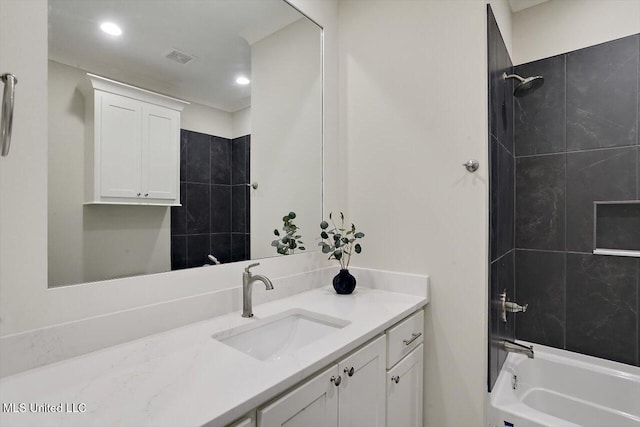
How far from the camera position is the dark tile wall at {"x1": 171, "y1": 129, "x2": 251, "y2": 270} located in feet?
4.05

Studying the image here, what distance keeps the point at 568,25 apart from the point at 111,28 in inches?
97.6

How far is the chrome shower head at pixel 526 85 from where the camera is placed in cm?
207

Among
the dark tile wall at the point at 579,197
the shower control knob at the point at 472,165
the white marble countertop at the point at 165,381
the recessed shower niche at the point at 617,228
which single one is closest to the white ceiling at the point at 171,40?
the white marble countertop at the point at 165,381

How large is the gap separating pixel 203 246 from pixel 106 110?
1.89 feet

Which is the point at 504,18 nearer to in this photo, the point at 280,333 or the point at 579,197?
the point at 579,197

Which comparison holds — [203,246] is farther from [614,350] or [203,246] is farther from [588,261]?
[614,350]

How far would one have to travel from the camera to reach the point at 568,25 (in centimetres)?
198

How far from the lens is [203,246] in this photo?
1291 mm

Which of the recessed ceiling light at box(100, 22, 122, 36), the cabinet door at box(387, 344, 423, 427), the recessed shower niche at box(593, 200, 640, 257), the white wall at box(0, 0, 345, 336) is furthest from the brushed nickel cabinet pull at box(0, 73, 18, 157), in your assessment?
the recessed shower niche at box(593, 200, 640, 257)

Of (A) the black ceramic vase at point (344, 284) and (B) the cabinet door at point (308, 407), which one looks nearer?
(B) the cabinet door at point (308, 407)

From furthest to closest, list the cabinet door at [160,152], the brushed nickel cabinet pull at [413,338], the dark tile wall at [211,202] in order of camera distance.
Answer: the brushed nickel cabinet pull at [413,338], the dark tile wall at [211,202], the cabinet door at [160,152]

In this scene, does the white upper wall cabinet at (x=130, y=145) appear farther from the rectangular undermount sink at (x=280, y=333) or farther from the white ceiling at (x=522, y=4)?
the white ceiling at (x=522, y=4)

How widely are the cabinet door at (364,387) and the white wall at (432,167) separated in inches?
18.5

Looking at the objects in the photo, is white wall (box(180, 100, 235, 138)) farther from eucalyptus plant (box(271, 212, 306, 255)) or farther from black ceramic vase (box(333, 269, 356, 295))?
black ceramic vase (box(333, 269, 356, 295))
